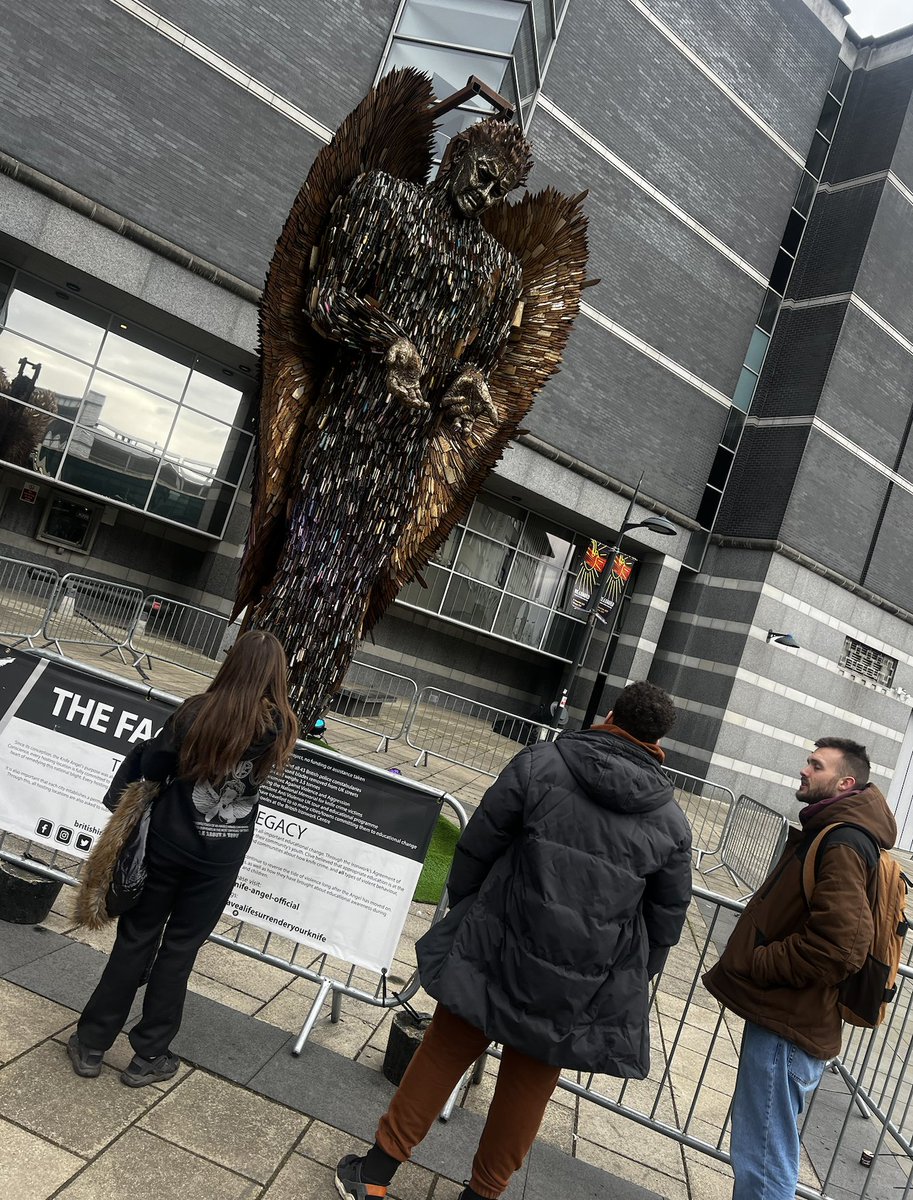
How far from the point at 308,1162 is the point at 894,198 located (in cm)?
2568

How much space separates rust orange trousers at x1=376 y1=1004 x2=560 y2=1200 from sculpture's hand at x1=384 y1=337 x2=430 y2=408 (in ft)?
8.64

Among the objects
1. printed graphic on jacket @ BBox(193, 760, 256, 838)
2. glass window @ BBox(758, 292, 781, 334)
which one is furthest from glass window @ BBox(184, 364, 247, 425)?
printed graphic on jacket @ BBox(193, 760, 256, 838)

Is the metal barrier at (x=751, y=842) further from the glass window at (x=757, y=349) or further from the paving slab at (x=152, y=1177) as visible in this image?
the glass window at (x=757, y=349)

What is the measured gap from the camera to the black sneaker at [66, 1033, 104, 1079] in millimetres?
2922

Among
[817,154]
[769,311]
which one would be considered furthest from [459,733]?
[817,154]

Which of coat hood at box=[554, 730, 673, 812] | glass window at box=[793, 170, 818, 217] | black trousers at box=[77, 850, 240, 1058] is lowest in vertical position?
black trousers at box=[77, 850, 240, 1058]

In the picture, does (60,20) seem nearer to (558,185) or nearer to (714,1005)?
(558,185)

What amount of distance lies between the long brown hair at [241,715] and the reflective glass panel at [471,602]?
57.1 feet

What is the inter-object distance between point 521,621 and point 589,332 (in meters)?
7.31

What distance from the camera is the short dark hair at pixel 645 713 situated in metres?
2.74

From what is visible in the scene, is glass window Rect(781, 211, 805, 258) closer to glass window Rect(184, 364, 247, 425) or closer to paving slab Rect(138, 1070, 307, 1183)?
glass window Rect(184, 364, 247, 425)

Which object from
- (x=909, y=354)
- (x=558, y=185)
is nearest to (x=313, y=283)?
(x=558, y=185)

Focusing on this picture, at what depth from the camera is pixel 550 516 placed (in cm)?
2114

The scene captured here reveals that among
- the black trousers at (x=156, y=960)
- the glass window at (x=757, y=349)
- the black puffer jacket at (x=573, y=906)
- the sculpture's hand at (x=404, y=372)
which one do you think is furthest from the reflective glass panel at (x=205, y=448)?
the black puffer jacket at (x=573, y=906)
